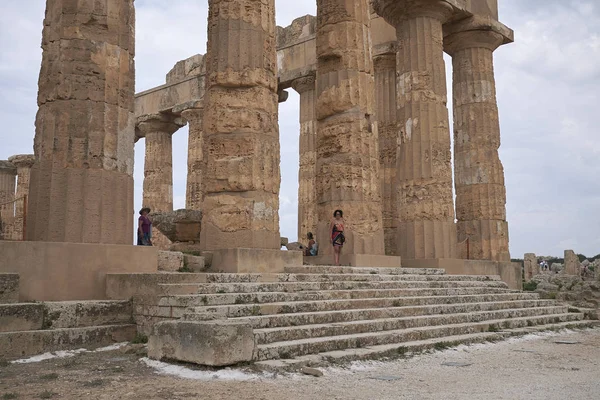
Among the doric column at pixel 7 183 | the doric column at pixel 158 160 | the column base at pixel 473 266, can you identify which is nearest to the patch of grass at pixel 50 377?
the column base at pixel 473 266

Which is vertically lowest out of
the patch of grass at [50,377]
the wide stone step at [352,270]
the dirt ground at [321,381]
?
the dirt ground at [321,381]

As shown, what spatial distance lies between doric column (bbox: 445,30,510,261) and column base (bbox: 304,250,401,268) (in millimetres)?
6158

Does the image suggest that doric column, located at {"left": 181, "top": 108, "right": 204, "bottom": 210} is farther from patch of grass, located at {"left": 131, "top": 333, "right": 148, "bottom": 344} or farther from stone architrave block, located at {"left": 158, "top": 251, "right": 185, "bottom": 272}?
patch of grass, located at {"left": 131, "top": 333, "right": 148, "bottom": 344}

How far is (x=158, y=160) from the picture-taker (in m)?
26.0

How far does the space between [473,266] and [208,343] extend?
11.7 meters

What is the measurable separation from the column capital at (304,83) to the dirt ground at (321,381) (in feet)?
49.1

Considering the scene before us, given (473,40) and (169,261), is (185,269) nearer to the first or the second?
(169,261)

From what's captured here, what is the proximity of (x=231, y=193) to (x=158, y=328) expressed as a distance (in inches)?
174

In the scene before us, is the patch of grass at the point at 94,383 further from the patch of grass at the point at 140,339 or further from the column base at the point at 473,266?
the column base at the point at 473,266

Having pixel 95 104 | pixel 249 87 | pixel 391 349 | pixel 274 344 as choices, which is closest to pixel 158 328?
pixel 274 344

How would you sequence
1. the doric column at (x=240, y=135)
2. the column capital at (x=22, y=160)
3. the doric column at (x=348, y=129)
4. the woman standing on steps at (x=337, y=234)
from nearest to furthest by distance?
the doric column at (x=240, y=135)
the woman standing on steps at (x=337, y=234)
the doric column at (x=348, y=129)
the column capital at (x=22, y=160)

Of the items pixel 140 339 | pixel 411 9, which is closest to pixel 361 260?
pixel 140 339

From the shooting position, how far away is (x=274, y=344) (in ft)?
21.8

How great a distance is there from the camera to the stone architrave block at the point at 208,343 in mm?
5879
